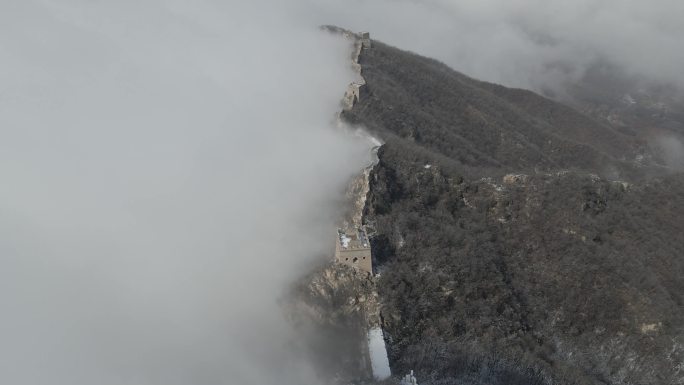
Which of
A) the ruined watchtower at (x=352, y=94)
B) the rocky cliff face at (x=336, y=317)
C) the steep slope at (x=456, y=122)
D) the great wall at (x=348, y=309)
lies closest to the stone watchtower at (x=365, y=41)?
the steep slope at (x=456, y=122)

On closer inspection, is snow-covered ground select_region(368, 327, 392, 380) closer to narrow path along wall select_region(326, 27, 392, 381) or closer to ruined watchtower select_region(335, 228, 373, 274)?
narrow path along wall select_region(326, 27, 392, 381)

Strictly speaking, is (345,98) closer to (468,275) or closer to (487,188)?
(487,188)

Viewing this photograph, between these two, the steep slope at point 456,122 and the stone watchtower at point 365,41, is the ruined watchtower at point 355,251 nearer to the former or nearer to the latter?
the steep slope at point 456,122

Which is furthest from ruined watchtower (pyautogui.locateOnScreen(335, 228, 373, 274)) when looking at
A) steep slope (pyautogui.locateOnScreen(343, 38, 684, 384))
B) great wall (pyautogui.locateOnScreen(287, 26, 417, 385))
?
steep slope (pyautogui.locateOnScreen(343, 38, 684, 384))

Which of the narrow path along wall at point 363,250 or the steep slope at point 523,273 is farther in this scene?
the steep slope at point 523,273

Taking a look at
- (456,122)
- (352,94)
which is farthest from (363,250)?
(456,122)
